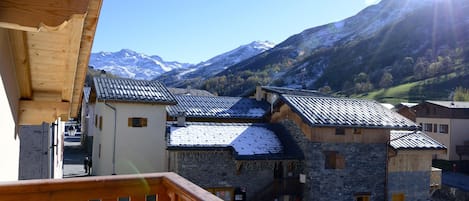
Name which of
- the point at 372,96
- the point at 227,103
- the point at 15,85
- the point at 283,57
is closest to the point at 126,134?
the point at 227,103

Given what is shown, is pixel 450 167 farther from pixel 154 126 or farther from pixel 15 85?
pixel 15 85

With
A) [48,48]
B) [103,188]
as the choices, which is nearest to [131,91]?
[48,48]

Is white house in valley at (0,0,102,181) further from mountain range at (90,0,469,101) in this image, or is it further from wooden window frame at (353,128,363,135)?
mountain range at (90,0,469,101)

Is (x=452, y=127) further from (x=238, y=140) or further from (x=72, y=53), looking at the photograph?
(x=72, y=53)

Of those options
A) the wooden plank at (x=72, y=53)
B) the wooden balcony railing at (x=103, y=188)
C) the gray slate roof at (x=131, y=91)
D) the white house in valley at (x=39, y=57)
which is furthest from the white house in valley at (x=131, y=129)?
the wooden balcony railing at (x=103, y=188)

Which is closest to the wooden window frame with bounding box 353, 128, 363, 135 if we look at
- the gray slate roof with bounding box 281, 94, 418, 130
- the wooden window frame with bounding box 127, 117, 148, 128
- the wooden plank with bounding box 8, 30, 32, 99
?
the gray slate roof with bounding box 281, 94, 418, 130

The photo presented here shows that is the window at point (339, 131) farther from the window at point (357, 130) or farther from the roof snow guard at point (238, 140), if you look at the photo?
the roof snow guard at point (238, 140)

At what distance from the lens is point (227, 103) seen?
2272 centimetres

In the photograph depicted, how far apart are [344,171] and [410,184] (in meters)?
3.49

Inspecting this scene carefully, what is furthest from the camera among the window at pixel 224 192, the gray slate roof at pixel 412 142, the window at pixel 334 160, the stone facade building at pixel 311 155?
the gray slate roof at pixel 412 142

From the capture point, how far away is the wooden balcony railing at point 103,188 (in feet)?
7.09

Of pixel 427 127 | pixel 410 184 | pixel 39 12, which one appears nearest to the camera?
pixel 39 12

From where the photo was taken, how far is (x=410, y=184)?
1678 cm

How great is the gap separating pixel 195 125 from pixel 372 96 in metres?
55.1
